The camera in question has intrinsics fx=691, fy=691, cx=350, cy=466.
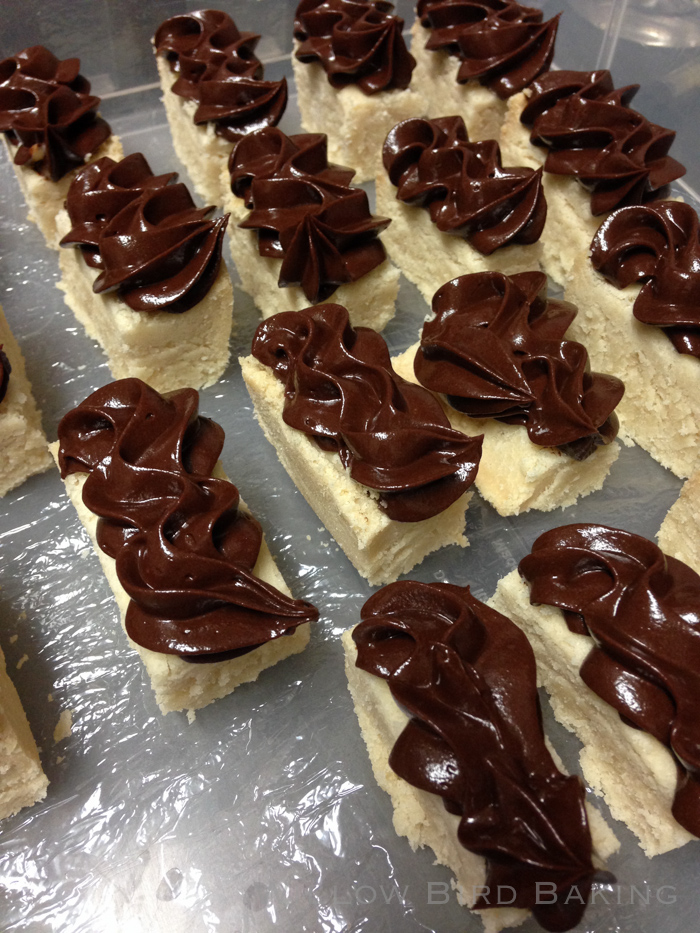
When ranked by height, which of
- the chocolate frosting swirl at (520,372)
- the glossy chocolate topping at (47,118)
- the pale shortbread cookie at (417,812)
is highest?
the glossy chocolate topping at (47,118)

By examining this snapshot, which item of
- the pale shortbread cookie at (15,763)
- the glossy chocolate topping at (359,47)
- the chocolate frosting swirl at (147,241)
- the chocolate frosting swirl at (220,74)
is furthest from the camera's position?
the glossy chocolate topping at (359,47)

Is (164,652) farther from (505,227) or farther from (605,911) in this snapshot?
(505,227)

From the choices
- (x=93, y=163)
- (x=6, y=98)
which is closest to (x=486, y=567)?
(x=93, y=163)

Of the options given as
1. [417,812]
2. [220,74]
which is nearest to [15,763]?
[417,812]

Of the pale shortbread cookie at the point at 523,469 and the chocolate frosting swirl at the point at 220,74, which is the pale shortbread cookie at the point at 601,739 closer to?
the pale shortbread cookie at the point at 523,469

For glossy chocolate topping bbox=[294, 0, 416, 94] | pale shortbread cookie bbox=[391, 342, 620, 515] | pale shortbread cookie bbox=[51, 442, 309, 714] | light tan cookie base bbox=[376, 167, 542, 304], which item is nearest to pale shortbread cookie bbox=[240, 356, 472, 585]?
pale shortbread cookie bbox=[391, 342, 620, 515]

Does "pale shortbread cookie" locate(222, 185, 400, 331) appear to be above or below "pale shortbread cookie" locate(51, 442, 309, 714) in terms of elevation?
above

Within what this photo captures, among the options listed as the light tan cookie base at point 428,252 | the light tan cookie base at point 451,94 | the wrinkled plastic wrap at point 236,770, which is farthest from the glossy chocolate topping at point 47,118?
the light tan cookie base at point 451,94

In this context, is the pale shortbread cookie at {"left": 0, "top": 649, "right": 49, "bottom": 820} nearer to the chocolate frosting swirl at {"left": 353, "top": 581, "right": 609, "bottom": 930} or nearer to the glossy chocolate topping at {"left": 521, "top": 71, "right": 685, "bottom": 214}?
the chocolate frosting swirl at {"left": 353, "top": 581, "right": 609, "bottom": 930}
